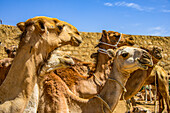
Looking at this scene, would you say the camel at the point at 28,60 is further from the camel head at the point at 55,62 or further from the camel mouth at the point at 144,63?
the camel mouth at the point at 144,63

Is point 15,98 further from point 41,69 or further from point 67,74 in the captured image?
point 67,74

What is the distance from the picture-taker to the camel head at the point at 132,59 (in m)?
4.02

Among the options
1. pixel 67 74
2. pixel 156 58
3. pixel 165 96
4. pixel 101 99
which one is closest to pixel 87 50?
pixel 165 96

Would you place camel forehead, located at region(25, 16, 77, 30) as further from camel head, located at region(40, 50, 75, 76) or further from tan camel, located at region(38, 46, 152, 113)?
tan camel, located at region(38, 46, 152, 113)

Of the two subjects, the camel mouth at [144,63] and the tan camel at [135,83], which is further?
the tan camel at [135,83]

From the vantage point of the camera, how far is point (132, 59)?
4.07 metres

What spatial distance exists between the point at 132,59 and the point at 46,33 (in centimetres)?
169

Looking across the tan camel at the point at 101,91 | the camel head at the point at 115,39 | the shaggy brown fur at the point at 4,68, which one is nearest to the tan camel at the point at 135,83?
the camel head at the point at 115,39

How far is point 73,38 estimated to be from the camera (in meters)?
3.25

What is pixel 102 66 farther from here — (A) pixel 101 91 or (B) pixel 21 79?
(B) pixel 21 79

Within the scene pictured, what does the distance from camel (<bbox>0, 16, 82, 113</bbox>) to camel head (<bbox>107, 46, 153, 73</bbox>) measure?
1396 millimetres

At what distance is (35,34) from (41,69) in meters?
0.43

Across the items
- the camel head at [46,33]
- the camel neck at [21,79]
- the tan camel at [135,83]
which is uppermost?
the camel head at [46,33]

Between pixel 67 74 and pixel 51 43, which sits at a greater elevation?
pixel 51 43
